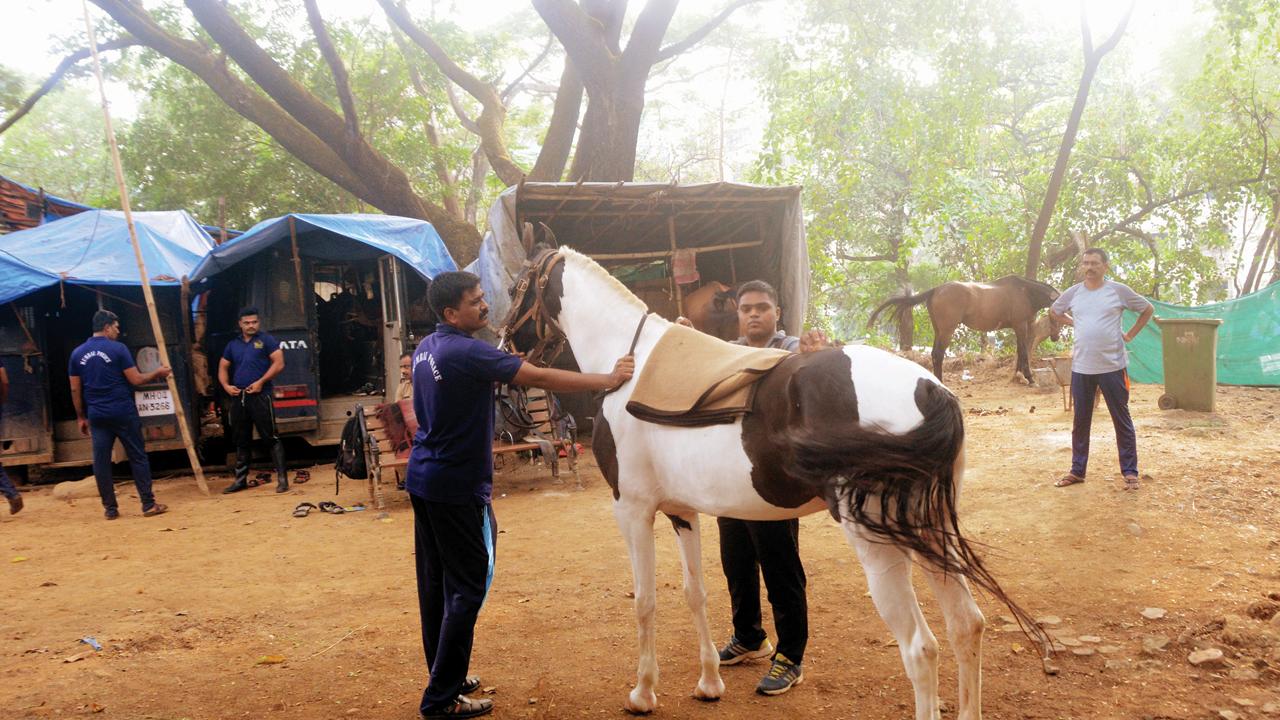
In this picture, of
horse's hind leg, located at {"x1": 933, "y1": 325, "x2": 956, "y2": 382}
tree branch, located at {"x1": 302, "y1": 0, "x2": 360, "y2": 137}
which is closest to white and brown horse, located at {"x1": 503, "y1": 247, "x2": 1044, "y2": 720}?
tree branch, located at {"x1": 302, "y1": 0, "x2": 360, "y2": 137}

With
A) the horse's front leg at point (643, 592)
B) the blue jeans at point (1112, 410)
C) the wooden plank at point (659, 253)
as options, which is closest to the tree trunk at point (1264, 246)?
the blue jeans at point (1112, 410)

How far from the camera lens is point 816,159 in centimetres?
1400

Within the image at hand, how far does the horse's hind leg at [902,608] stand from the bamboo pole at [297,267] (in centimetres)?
800

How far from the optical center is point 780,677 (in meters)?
3.11

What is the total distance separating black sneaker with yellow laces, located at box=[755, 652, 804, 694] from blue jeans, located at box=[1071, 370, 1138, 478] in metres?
3.78

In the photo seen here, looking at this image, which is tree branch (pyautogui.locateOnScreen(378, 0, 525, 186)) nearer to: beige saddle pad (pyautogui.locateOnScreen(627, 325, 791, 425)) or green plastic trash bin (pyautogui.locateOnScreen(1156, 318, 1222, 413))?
green plastic trash bin (pyautogui.locateOnScreen(1156, 318, 1222, 413))

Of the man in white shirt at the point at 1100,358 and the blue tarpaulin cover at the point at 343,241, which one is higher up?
the blue tarpaulin cover at the point at 343,241

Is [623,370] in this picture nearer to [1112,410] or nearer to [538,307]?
[538,307]

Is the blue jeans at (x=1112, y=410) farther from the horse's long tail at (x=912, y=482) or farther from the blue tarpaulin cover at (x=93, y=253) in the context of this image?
the blue tarpaulin cover at (x=93, y=253)

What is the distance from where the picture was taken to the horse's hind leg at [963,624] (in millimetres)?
2500

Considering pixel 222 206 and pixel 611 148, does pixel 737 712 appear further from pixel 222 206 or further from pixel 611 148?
pixel 222 206

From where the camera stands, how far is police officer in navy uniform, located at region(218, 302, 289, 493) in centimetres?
817

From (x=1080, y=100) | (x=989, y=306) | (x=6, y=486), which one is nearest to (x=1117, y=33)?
(x=1080, y=100)

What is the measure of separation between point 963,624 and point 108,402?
298 inches
